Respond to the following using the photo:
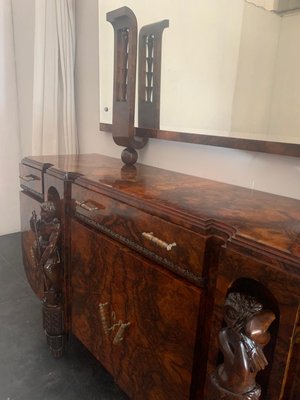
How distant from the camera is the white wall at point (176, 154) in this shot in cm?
98

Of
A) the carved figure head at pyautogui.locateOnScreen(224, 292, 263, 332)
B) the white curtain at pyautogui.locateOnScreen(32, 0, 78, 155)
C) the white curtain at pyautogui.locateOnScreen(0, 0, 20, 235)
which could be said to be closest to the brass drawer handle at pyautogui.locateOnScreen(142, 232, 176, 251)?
the carved figure head at pyautogui.locateOnScreen(224, 292, 263, 332)

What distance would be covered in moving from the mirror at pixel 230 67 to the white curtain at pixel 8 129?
1.41m

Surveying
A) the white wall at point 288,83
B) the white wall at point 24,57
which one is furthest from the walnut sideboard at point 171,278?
the white wall at point 24,57

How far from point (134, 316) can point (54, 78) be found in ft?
5.10

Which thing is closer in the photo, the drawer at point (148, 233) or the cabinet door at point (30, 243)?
the drawer at point (148, 233)

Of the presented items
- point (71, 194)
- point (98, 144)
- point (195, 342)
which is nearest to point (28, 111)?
point (98, 144)

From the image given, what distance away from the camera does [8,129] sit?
2447 mm

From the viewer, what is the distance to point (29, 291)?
6.03 feet

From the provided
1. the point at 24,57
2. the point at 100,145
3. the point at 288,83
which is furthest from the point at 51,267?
the point at 24,57

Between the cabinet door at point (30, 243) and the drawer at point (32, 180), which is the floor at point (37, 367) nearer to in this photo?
the cabinet door at point (30, 243)

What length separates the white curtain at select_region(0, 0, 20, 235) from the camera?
7.56 feet

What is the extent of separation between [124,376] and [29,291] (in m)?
1.09

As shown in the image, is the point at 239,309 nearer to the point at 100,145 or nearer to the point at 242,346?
the point at 242,346

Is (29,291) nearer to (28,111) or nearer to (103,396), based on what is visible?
(103,396)
